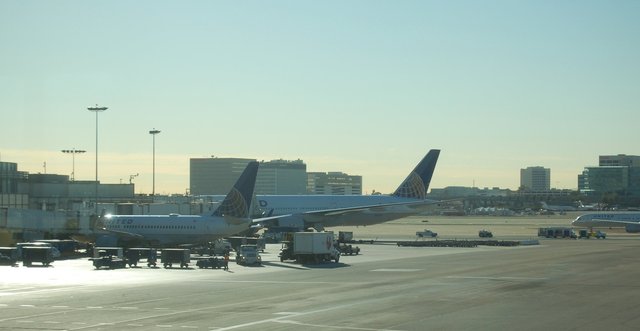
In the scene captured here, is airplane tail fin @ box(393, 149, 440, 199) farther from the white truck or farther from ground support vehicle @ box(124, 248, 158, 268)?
ground support vehicle @ box(124, 248, 158, 268)

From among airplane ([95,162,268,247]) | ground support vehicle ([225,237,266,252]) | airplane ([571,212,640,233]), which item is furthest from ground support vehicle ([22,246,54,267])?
airplane ([571,212,640,233])

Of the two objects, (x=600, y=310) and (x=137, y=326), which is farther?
(x=600, y=310)

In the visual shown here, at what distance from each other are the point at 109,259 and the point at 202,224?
14216mm

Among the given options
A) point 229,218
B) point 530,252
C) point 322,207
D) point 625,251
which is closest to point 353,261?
point 229,218

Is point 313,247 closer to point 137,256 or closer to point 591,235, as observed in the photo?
point 137,256

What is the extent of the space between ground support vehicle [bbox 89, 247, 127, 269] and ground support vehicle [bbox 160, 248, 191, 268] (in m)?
3.26

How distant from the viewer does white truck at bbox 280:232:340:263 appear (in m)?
67.0

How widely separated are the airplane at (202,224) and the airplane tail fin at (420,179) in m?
44.2

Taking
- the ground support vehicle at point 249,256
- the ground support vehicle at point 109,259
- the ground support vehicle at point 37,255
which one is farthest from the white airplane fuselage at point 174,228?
the ground support vehicle at point 37,255

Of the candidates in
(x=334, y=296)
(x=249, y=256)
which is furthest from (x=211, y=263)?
(x=334, y=296)

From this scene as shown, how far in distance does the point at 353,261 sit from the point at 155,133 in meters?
52.3

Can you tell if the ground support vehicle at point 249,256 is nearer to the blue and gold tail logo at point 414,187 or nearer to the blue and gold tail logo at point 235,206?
the blue and gold tail logo at point 235,206

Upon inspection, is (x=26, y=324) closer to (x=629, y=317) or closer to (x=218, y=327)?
→ (x=218, y=327)

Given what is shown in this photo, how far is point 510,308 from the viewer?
35.7 meters
